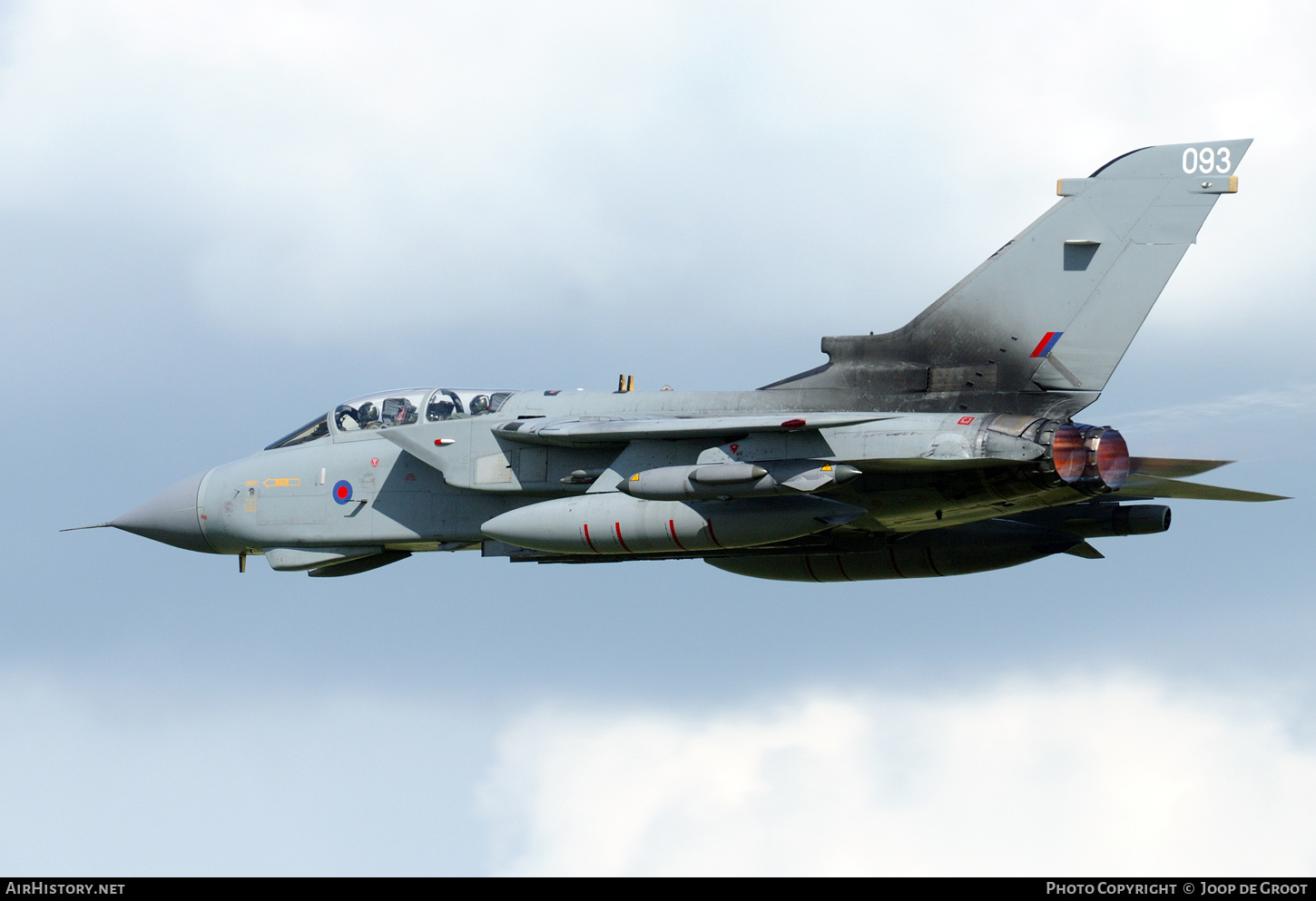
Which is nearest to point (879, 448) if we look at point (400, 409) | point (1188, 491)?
point (1188, 491)

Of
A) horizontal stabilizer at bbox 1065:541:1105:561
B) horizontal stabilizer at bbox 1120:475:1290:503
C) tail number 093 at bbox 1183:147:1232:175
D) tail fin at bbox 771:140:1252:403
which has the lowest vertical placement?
horizontal stabilizer at bbox 1065:541:1105:561

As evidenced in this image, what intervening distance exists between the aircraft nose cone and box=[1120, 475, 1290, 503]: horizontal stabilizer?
1213 cm

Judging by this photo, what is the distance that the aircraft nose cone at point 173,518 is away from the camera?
883 inches

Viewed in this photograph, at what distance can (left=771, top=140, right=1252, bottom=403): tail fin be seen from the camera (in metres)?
18.1

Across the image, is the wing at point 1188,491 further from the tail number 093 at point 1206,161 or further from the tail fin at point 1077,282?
the tail number 093 at point 1206,161

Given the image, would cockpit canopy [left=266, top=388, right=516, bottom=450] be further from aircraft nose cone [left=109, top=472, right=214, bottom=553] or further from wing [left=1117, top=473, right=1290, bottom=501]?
wing [left=1117, top=473, right=1290, bottom=501]

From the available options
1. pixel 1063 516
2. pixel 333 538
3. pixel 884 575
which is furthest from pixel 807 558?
pixel 333 538

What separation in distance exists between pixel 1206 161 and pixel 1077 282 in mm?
1894

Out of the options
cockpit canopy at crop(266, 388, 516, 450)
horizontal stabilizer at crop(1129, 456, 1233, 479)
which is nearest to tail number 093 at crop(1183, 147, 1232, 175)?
horizontal stabilizer at crop(1129, 456, 1233, 479)

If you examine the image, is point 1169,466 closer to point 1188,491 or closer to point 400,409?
point 1188,491

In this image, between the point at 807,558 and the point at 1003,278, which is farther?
the point at 807,558

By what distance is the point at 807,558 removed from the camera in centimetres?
2194
